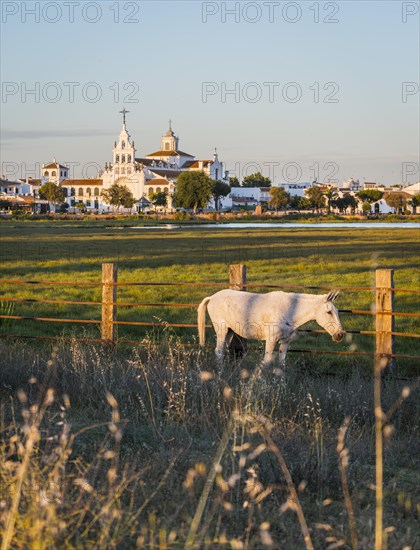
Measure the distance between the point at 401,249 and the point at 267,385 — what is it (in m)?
36.1

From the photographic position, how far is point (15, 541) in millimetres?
4840

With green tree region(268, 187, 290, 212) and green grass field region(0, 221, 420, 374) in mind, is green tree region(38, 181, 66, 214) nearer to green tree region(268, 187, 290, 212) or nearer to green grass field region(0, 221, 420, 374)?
green tree region(268, 187, 290, 212)

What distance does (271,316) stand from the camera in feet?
35.5

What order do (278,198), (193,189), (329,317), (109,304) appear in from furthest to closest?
(278,198) → (193,189) → (109,304) → (329,317)

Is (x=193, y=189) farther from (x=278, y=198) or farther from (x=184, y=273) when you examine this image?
(x=184, y=273)

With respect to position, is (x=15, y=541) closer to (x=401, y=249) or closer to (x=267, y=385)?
(x=267, y=385)

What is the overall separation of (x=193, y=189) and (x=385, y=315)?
154370 mm

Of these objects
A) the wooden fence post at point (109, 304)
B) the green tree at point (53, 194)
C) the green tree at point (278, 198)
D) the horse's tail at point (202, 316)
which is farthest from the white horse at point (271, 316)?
the green tree at point (278, 198)

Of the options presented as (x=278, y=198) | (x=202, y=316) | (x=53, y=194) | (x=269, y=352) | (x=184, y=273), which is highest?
(x=53, y=194)

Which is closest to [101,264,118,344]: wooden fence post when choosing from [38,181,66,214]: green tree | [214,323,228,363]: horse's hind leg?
[214,323,228,363]: horse's hind leg

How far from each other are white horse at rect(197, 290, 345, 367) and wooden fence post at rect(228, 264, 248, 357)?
0.43m

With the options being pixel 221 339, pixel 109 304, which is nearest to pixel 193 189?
pixel 109 304

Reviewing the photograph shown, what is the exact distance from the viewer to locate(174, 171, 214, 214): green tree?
164 m

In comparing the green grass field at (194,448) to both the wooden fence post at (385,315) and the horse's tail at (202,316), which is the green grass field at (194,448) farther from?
the wooden fence post at (385,315)
